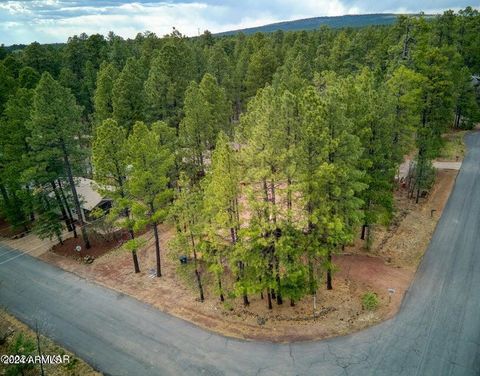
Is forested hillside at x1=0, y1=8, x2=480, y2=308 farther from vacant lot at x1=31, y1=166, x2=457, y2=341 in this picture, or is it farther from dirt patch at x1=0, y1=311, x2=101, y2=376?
dirt patch at x1=0, y1=311, x2=101, y2=376

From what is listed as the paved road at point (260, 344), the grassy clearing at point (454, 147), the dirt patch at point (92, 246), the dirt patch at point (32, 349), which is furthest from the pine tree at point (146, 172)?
the grassy clearing at point (454, 147)

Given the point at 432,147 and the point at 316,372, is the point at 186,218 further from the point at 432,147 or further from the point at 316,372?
the point at 432,147

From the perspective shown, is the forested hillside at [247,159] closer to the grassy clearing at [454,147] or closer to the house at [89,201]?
the house at [89,201]

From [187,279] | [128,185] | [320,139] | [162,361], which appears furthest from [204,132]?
[162,361]

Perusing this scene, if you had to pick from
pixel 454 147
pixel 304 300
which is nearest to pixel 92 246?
pixel 304 300

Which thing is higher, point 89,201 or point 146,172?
point 146,172

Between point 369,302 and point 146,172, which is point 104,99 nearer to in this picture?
point 146,172
